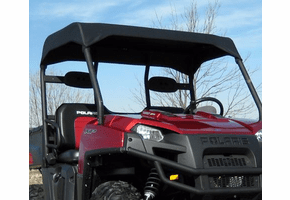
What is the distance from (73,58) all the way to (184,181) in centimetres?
220

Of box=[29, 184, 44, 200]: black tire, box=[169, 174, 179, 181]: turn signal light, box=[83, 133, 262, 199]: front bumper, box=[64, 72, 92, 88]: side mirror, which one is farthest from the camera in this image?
box=[29, 184, 44, 200]: black tire

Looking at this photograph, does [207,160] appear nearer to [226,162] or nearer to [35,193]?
[226,162]

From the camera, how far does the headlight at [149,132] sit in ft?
10.3

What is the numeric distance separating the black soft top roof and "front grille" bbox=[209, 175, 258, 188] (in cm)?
146

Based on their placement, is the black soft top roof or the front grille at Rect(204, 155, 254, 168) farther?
the black soft top roof

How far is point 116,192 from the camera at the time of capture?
10.2ft

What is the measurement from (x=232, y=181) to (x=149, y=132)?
2.25 feet

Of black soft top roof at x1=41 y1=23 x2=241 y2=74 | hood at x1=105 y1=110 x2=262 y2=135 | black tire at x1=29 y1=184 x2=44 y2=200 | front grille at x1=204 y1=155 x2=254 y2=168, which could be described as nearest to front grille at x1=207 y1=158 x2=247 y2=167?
front grille at x1=204 y1=155 x2=254 y2=168

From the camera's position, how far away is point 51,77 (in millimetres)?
4711

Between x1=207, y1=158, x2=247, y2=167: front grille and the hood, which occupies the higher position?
the hood

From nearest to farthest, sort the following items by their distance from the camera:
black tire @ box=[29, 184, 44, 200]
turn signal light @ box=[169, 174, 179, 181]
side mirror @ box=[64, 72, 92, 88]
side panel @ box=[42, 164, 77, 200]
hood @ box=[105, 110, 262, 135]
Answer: turn signal light @ box=[169, 174, 179, 181], hood @ box=[105, 110, 262, 135], side panel @ box=[42, 164, 77, 200], side mirror @ box=[64, 72, 92, 88], black tire @ box=[29, 184, 44, 200]

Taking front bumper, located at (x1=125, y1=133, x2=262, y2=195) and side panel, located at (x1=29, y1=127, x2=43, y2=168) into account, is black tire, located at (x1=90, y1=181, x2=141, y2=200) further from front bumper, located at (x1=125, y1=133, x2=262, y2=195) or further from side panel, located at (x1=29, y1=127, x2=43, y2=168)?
side panel, located at (x1=29, y1=127, x2=43, y2=168)

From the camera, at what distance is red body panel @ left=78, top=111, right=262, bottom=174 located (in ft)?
10.3
